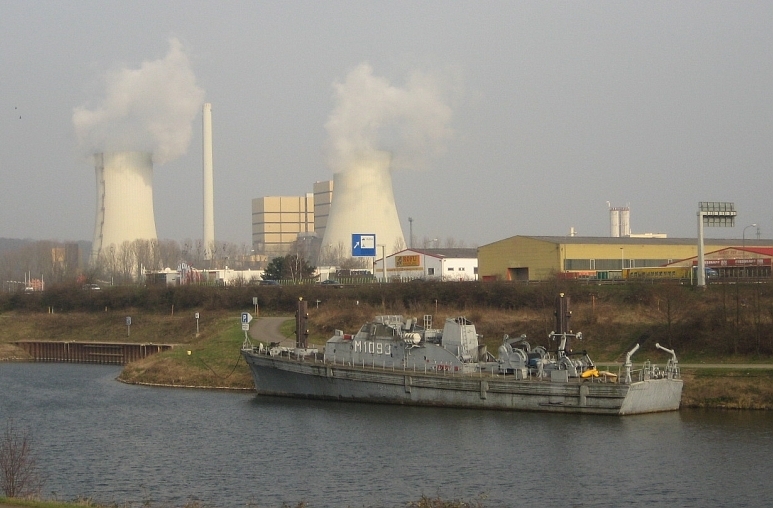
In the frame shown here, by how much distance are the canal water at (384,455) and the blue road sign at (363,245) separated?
43707mm

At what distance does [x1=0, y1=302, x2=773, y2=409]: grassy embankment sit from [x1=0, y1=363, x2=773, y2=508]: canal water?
224 centimetres

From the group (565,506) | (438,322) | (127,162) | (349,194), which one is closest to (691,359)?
(438,322)

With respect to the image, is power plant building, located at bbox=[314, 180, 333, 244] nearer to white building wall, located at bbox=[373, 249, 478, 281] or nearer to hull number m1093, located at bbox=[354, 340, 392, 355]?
white building wall, located at bbox=[373, 249, 478, 281]

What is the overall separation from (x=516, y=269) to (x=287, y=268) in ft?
93.7

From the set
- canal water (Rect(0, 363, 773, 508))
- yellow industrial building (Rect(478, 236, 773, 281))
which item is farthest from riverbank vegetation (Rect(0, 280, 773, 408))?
yellow industrial building (Rect(478, 236, 773, 281))

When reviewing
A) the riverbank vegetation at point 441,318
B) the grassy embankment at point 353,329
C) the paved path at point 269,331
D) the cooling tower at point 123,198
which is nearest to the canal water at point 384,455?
the grassy embankment at point 353,329

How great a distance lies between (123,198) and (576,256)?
5304 cm

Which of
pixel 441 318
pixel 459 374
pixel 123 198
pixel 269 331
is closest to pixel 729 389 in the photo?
pixel 459 374

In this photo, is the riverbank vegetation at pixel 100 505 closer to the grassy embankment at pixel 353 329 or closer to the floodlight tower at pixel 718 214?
the grassy embankment at pixel 353 329

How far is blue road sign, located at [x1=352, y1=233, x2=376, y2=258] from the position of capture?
9443cm

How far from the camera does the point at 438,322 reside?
229ft

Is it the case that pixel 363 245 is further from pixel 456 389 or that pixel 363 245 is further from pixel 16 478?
pixel 16 478

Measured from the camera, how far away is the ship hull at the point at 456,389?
4394cm

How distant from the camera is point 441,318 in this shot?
70.9m
